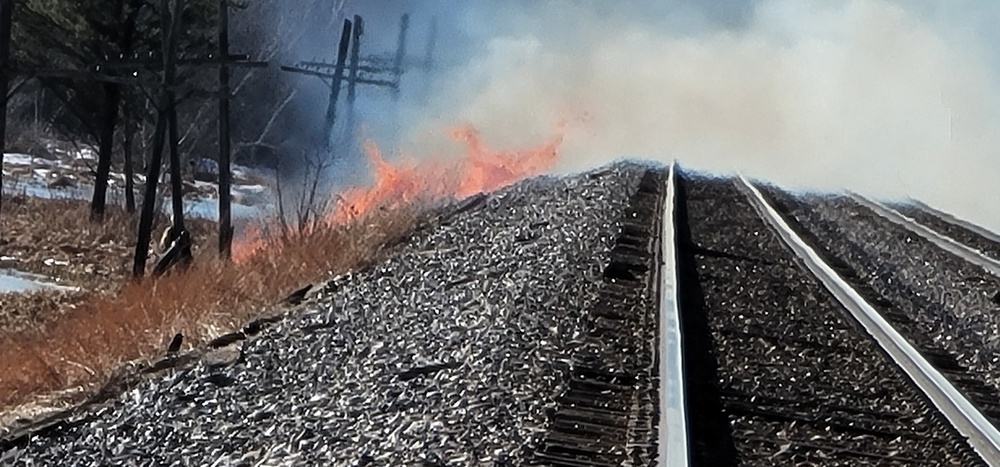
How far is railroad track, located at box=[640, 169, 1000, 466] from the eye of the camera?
7387 mm

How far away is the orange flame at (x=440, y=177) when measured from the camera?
20594 millimetres

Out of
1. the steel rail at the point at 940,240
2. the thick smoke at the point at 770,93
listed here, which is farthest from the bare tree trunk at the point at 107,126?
the steel rail at the point at 940,240

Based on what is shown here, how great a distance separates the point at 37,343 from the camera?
14383mm

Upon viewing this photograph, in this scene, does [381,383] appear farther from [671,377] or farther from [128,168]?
[128,168]

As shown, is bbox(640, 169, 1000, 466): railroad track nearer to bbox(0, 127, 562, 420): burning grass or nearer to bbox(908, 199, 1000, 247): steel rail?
bbox(0, 127, 562, 420): burning grass

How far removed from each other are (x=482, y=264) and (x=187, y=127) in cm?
3940

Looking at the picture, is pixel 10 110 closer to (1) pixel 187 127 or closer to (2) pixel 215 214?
(1) pixel 187 127

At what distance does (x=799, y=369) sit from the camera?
9242mm

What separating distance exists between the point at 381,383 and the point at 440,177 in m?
14.7

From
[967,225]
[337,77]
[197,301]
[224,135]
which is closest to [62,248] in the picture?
[224,135]

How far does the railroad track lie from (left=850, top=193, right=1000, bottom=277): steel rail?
0.33 meters

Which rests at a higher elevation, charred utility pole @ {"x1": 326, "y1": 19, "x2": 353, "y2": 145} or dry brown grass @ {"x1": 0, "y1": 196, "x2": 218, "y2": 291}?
charred utility pole @ {"x1": 326, "y1": 19, "x2": 353, "y2": 145}

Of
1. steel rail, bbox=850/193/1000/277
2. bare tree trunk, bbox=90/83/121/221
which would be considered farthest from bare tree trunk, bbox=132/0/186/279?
steel rail, bbox=850/193/1000/277

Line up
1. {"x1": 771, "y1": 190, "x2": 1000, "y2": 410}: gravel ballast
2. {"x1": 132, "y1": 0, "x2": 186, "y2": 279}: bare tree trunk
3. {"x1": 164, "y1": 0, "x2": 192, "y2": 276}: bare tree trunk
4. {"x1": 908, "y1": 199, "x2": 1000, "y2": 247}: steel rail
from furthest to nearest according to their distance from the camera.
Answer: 1. {"x1": 132, "y1": 0, "x2": 186, "y2": 279}: bare tree trunk
2. {"x1": 164, "y1": 0, "x2": 192, "y2": 276}: bare tree trunk
3. {"x1": 908, "y1": 199, "x2": 1000, "y2": 247}: steel rail
4. {"x1": 771, "y1": 190, "x2": 1000, "y2": 410}: gravel ballast
